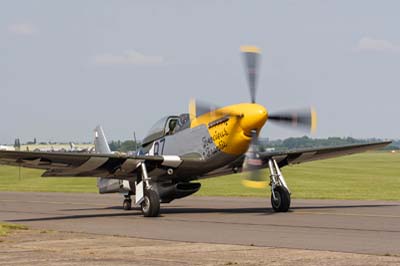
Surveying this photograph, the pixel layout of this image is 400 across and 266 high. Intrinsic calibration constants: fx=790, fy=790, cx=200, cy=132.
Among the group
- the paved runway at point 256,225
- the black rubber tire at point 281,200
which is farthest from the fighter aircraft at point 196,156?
the paved runway at point 256,225

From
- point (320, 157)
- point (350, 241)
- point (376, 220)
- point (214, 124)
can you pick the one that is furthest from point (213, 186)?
point (350, 241)

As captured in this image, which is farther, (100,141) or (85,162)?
(100,141)

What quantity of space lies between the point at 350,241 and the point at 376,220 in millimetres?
5518

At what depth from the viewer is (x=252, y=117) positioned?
2236cm

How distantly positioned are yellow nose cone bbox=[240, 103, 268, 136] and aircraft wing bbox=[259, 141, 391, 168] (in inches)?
119

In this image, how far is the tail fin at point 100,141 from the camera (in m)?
32.8

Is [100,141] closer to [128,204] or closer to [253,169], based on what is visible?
[128,204]

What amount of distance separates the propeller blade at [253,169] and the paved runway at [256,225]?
100cm

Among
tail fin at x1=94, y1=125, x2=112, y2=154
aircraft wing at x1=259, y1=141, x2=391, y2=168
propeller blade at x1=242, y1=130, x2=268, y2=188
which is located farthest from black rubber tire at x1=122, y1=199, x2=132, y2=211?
propeller blade at x1=242, y1=130, x2=268, y2=188

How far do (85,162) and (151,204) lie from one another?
243cm

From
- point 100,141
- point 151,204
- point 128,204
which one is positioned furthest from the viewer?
point 100,141

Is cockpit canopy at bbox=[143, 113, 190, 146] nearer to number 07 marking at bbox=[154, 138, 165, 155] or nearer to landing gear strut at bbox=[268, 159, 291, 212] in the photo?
number 07 marking at bbox=[154, 138, 165, 155]

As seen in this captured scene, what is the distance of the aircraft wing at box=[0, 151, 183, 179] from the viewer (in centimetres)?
2384

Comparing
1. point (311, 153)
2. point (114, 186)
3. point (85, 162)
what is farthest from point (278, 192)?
point (114, 186)
